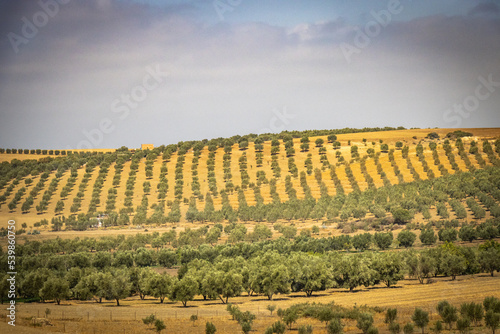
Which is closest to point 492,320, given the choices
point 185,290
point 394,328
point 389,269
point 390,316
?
point 394,328

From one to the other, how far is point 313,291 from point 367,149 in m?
106

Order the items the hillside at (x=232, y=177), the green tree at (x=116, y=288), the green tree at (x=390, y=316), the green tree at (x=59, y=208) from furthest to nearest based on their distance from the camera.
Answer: the green tree at (x=59, y=208)
the hillside at (x=232, y=177)
the green tree at (x=116, y=288)
the green tree at (x=390, y=316)

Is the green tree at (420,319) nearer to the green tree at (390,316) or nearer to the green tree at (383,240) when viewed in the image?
the green tree at (390,316)

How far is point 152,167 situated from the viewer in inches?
6959

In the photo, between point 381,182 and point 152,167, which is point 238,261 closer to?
point 381,182

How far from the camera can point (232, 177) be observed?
166 m

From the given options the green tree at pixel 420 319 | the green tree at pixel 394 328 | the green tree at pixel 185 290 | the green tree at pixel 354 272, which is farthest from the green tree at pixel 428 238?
the green tree at pixel 394 328

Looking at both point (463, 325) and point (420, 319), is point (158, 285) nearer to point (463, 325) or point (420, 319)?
point (420, 319)

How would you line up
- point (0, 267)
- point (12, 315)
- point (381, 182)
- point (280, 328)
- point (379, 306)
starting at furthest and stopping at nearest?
point (381, 182) → point (0, 267) → point (379, 306) → point (12, 315) → point (280, 328)

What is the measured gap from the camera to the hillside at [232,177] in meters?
137

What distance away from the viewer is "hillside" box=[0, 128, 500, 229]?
137 m

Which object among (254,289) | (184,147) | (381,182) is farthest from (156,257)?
(184,147)

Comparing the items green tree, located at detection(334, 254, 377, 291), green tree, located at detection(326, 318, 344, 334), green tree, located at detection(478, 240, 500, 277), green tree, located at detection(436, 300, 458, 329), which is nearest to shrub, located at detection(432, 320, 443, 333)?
green tree, located at detection(436, 300, 458, 329)

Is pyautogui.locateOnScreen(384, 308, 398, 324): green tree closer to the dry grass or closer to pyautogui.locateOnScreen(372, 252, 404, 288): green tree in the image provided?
the dry grass
